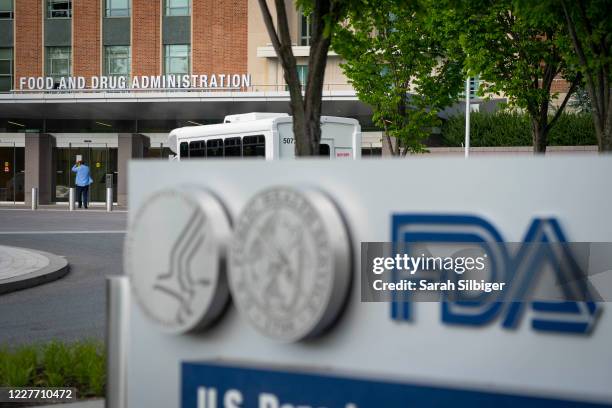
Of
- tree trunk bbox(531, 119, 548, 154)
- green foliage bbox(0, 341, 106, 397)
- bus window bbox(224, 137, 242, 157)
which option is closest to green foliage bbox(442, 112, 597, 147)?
tree trunk bbox(531, 119, 548, 154)

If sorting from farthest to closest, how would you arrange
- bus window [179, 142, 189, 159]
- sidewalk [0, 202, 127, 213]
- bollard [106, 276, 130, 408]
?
sidewalk [0, 202, 127, 213], bus window [179, 142, 189, 159], bollard [106, 276, 130, 408]

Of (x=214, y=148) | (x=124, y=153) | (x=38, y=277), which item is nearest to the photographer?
(x=38, y=277)

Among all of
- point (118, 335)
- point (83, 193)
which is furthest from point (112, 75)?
point (118, 335)

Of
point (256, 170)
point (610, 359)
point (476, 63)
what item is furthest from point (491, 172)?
point (476, 63)

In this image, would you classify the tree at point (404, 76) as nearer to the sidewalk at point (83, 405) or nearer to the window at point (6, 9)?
the window at point (6, 9)

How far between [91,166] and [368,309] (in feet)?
150

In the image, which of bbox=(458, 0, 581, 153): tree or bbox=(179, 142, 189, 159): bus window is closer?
bbox=(458, 0, 581, 153): tree

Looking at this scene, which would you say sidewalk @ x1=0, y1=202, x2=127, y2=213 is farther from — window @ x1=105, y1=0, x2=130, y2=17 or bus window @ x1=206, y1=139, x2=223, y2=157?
bus window @ x1=206, y1=139, x2=223, y2=157

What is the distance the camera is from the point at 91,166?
154 ft

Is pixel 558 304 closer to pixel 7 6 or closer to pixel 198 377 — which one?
pixel 198 377

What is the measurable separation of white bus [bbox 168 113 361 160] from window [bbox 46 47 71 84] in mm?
25125

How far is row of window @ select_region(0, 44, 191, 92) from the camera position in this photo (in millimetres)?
47219

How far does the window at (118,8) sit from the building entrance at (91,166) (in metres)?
7.12

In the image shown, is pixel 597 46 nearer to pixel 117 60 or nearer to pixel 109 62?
pixel 117 60
